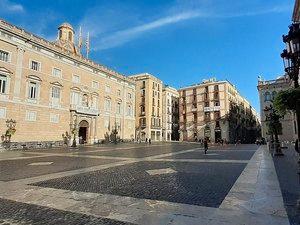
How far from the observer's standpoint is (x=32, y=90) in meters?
33.1

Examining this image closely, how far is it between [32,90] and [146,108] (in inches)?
1305

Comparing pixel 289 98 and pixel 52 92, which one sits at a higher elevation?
pixel 52 92

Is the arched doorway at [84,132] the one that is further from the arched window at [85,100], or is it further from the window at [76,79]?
the window at [76,79]

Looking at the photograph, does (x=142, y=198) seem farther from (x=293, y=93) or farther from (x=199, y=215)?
(x=293, y=93)

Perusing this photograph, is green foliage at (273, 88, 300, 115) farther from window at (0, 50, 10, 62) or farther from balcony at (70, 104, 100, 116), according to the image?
balcony at (70, 104, 100, 116)

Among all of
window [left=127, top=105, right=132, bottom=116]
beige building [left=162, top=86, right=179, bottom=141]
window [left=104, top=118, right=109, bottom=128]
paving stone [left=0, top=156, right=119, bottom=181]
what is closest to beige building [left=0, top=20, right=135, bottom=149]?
window [left=104, top=118, right=109, bottom=128]

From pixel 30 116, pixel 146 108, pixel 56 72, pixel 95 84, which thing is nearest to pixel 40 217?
pixel 30 116

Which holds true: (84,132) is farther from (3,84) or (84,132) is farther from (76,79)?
(3,84)

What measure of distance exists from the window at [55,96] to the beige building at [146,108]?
87.6ft

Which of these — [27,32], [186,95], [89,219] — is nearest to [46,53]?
[27,32]

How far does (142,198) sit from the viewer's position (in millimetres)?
6227

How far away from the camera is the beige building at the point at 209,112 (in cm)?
6366

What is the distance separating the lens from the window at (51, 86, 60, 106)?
3608 centimetres

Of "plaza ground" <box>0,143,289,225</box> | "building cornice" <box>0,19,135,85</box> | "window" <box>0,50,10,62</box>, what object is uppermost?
"building cornice" <box>0,19,135,85</box>
